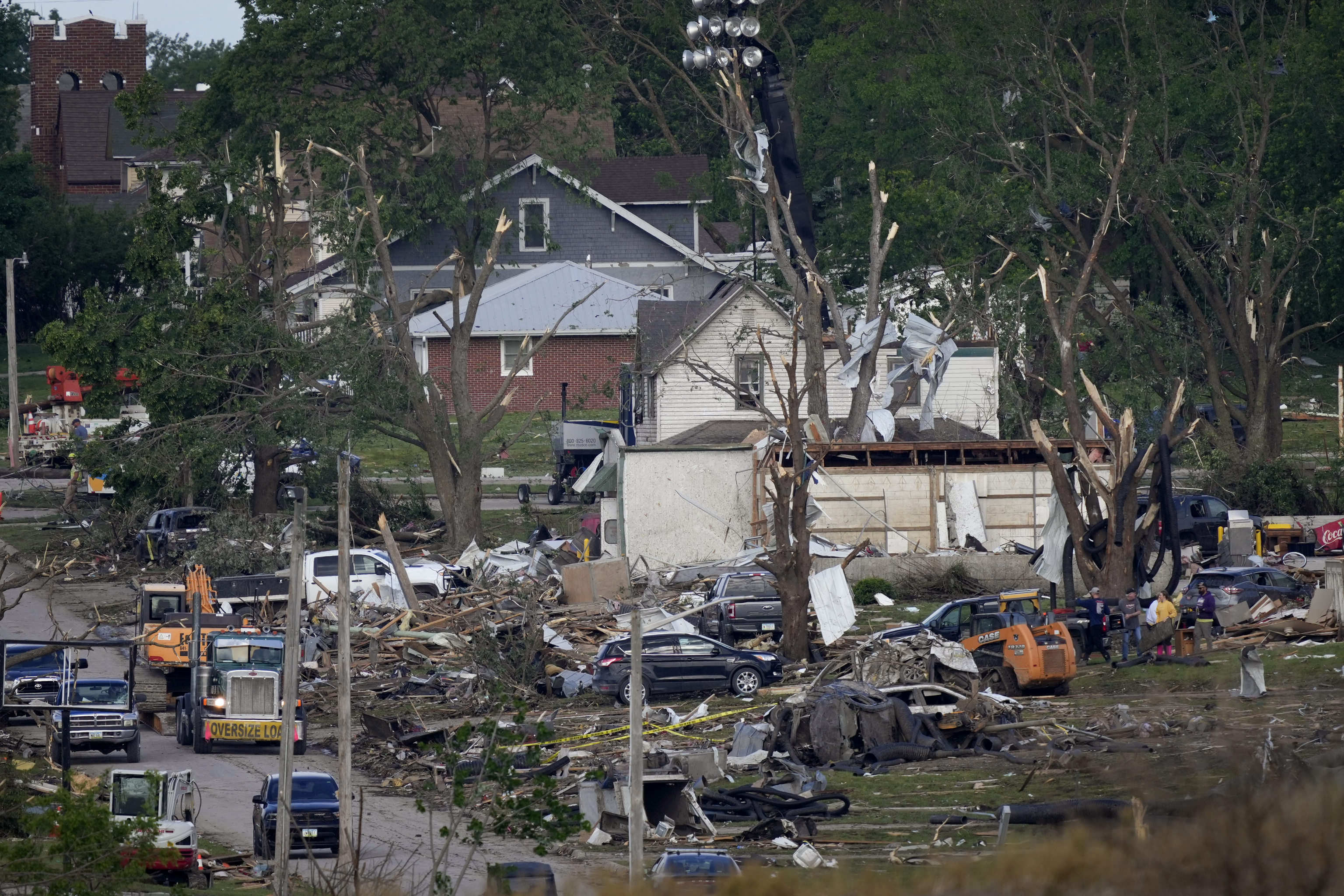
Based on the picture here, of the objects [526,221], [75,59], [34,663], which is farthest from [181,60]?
[34,663]

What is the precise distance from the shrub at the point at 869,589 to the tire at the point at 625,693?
850 centimetres

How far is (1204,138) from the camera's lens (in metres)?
50.1

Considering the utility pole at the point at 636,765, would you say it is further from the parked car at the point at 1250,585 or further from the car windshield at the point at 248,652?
the parked car at the point at 1250,585

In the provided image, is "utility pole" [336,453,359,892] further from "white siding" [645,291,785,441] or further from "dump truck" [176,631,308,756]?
"white siding" [645,291,785,441]

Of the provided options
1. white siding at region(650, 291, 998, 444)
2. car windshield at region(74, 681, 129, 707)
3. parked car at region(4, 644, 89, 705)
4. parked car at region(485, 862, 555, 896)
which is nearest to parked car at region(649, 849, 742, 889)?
parked car at region(485, 862, 555, 896)

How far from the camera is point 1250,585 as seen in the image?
3016cm

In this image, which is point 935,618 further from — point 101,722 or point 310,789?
point 101,722

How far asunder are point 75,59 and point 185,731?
78.4 meters

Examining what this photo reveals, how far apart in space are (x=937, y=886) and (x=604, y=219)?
56738 millimetres

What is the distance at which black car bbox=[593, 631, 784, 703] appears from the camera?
27.2 meters

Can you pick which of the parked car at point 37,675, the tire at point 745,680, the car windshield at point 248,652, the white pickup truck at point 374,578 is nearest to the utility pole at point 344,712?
the car windshield at point 248,652

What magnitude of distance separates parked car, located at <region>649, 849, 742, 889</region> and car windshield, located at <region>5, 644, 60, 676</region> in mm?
13024

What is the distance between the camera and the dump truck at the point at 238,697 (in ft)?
81.8

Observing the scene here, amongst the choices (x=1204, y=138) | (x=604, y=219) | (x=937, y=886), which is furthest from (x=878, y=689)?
(x=604, y=219)
